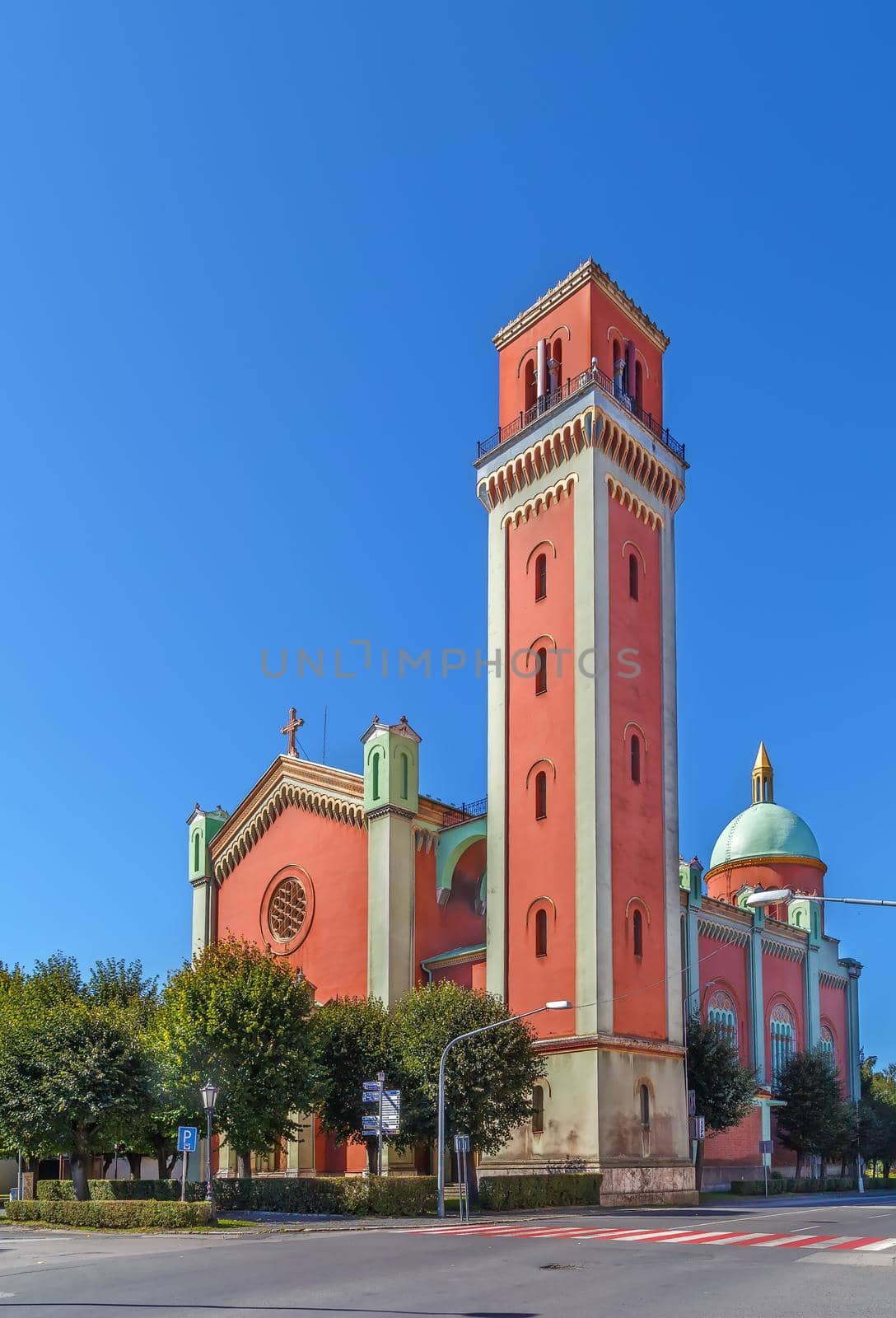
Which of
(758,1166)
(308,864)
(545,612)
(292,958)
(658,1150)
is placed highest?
(545,612)

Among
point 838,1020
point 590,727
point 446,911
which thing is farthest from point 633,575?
point 838,1020

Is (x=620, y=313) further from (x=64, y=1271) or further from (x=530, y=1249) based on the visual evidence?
(x=64, y=1271)

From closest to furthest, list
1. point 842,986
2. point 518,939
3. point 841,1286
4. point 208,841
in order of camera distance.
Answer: point 841,1286, point 518,939, point 208,841, point 842,986

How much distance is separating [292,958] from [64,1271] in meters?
32.0

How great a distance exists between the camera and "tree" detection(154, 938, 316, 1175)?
37938mm

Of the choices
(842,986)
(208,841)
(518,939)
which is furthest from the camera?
(842,986)

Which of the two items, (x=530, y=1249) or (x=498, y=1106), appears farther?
(x=498, y=1106)

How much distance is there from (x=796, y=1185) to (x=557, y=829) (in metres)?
26.9

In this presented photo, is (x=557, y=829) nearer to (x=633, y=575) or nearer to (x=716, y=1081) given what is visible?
(x=633, y=575)

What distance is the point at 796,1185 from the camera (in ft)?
194

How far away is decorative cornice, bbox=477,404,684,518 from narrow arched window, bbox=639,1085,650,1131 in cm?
2230

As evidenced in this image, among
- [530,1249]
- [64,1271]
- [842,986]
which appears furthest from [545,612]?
[842,986]

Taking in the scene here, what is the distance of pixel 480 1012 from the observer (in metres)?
40.3

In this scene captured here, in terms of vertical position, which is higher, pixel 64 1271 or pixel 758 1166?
pixel 64 1271
